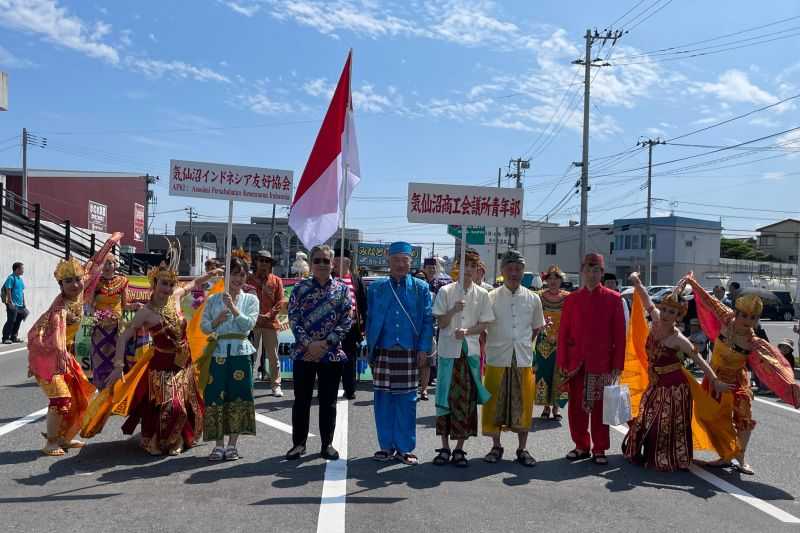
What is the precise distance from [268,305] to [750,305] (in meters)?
5.99

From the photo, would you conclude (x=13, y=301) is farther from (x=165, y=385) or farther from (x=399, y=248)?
(x=399, y=248)

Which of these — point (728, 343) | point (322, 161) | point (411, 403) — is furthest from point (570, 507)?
point (322, 161)

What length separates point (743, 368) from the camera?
6.27 m

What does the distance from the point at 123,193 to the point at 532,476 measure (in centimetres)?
4747

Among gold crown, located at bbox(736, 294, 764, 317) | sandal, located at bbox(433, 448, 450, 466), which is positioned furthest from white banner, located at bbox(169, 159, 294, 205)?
gold crown, located at bbox(736, 294, 764, 317)

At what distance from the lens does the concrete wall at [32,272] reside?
59.1 ft

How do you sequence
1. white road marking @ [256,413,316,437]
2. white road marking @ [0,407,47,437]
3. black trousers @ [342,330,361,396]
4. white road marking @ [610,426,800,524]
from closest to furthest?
white road marking @ [610,426,800,524]
white road marking @ [0,407,47,437]
white road marking @ [256,413,316,437]
black trousers @ [342,330,361,396]

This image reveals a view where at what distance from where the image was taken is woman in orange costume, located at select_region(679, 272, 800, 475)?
239 inches

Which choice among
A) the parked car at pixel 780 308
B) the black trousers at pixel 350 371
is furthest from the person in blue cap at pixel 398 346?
the parked car at pixel 780 308

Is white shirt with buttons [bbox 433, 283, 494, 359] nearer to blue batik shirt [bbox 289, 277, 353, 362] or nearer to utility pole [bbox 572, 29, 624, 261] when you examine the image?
blue batik shirt [bbox 289, 277, 353, 362]

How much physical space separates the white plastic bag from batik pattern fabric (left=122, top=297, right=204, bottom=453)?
3605 mm

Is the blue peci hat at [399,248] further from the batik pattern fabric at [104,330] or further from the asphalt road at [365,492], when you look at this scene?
the batik pattern fabric at [104,330]

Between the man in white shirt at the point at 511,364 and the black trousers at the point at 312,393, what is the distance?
1.34 meters

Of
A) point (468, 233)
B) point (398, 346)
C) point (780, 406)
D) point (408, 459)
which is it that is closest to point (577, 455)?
point (408, 459)
